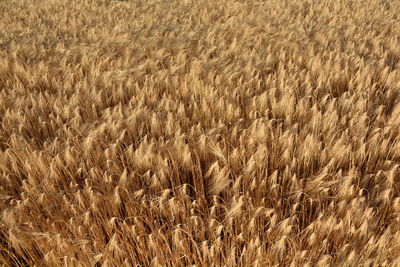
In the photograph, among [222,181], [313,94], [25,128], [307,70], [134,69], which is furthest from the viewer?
[307,70]

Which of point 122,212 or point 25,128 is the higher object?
point 25,128

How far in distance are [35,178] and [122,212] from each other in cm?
38

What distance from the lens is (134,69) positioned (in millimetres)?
2357

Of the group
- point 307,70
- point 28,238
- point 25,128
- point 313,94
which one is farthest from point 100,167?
point 307,70

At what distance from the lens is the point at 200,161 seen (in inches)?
61.9

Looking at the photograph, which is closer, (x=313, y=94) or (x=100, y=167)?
(x=100, y=167)

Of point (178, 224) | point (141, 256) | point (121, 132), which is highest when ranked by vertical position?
point (121, 132)

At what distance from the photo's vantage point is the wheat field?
1230mm

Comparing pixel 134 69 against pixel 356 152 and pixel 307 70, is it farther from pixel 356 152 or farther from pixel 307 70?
pixel 356 152

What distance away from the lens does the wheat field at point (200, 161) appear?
1230 millimetres

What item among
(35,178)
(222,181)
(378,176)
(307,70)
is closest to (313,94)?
(307,70)

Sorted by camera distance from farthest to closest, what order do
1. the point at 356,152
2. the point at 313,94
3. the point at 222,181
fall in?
the point at 313,94 → the point at 356,152 → the point at 222,181

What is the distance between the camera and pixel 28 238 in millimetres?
1327

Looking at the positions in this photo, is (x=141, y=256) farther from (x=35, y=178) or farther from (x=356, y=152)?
(x=356, y=152)
